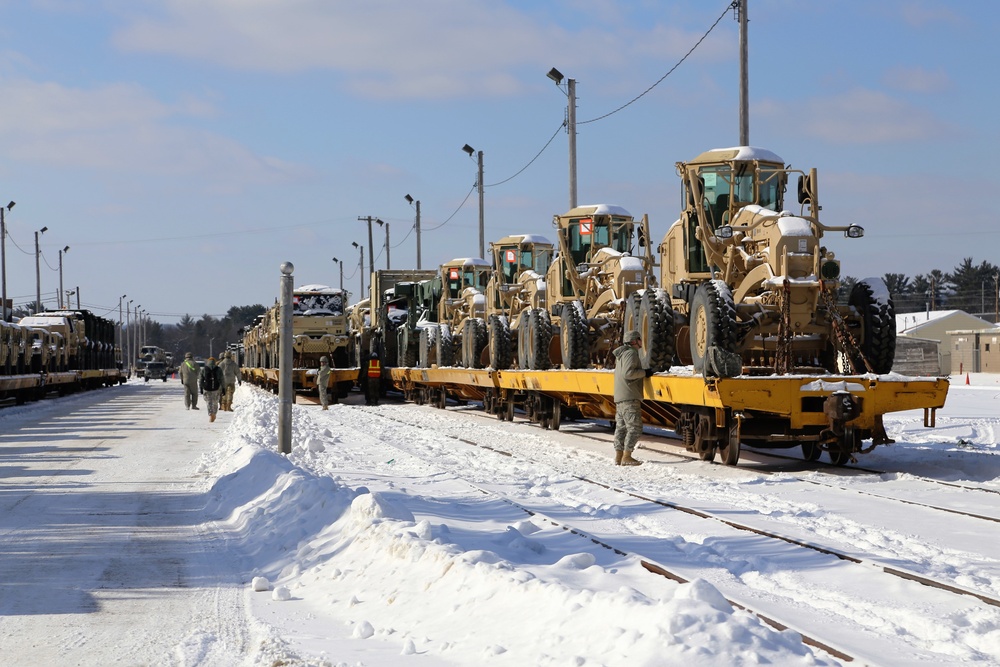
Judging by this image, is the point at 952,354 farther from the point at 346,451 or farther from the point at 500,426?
the point at 346,451

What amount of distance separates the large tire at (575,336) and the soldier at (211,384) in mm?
9819

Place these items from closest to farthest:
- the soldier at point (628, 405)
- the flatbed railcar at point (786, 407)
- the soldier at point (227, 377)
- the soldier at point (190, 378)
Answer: the flatbed railcar at point (786, 407) < the soldier at point (628, 405) < the soldier at point (227, 377) < the soldier at point (190, 378)

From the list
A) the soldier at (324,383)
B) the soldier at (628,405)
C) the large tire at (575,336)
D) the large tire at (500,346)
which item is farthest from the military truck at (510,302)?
the soldier at (628,405)

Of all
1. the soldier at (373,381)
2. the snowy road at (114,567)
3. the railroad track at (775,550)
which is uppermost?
the soldier at (373,381)

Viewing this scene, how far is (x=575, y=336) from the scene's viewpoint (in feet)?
61.3

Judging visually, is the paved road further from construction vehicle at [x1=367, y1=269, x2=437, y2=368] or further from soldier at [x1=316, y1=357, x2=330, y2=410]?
construction vehicle at [x1=367, y1=269, x2=437, y2=368]

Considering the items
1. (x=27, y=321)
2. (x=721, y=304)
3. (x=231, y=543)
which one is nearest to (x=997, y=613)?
(x=231, y=543)

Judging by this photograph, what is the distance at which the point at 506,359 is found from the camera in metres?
23.7

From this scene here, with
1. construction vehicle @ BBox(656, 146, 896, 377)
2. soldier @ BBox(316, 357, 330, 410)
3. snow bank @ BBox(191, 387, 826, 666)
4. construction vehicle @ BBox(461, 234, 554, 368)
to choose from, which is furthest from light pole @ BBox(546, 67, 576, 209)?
snow bank @ BBox(191, 387, 826, 666)

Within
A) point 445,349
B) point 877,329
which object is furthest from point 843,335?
point 445,349

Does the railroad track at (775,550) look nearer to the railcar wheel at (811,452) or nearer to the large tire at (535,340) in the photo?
the railcar wheel at (811,452)

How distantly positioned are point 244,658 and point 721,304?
834 centimetres

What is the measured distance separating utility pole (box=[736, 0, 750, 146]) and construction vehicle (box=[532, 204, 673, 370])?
2.38 metres

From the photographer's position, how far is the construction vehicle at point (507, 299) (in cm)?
2375
